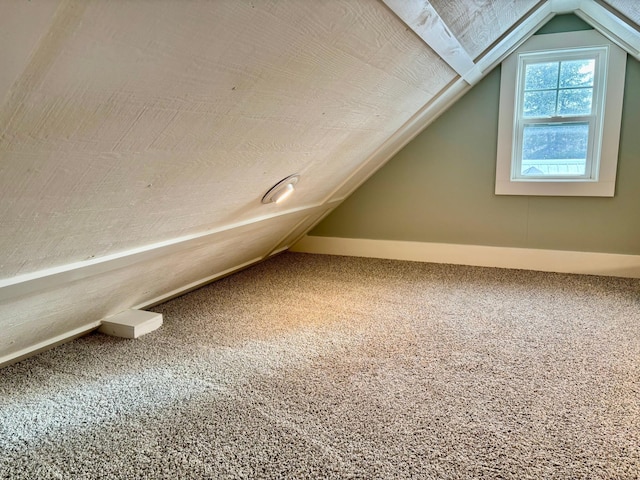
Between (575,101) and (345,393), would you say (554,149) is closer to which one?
(575,101)

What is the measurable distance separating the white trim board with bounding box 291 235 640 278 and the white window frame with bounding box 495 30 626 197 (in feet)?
1.32

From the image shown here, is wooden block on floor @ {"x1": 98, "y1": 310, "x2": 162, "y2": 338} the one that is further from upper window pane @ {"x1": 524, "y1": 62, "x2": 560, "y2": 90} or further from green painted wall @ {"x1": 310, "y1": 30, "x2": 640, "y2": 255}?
upper window pane @ {"x1": 524, "y1": 62, "x2": 560, "y2": 90}

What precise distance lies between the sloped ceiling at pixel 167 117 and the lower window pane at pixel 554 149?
95cm

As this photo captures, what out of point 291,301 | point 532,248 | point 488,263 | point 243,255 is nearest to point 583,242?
point 532,248

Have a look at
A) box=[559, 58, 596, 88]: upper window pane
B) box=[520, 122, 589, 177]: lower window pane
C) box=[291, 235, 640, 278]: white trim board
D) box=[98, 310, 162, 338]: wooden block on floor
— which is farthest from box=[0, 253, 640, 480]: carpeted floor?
box=[559, 58, 596, 88]: upper window pane

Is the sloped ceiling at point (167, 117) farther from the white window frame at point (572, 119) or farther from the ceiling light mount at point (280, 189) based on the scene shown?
the white window frame at point (572, 119)

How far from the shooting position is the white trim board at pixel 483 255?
289 cm

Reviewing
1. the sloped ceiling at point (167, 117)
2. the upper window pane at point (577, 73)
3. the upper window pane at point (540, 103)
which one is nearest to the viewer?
the sloped ceiling at point (167, 117)

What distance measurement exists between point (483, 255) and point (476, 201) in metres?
0.38

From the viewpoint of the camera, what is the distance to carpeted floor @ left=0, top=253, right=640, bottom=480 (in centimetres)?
117

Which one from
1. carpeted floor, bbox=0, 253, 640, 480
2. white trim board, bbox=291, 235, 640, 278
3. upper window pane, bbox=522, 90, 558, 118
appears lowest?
carpeted floor, bbox=0, 253, 640, 480

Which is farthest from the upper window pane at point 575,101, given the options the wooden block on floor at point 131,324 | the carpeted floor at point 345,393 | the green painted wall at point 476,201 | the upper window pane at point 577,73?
the wooden block on floor at point 131,324

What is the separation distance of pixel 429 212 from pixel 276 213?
1365mm

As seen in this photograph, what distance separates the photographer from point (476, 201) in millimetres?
3166
